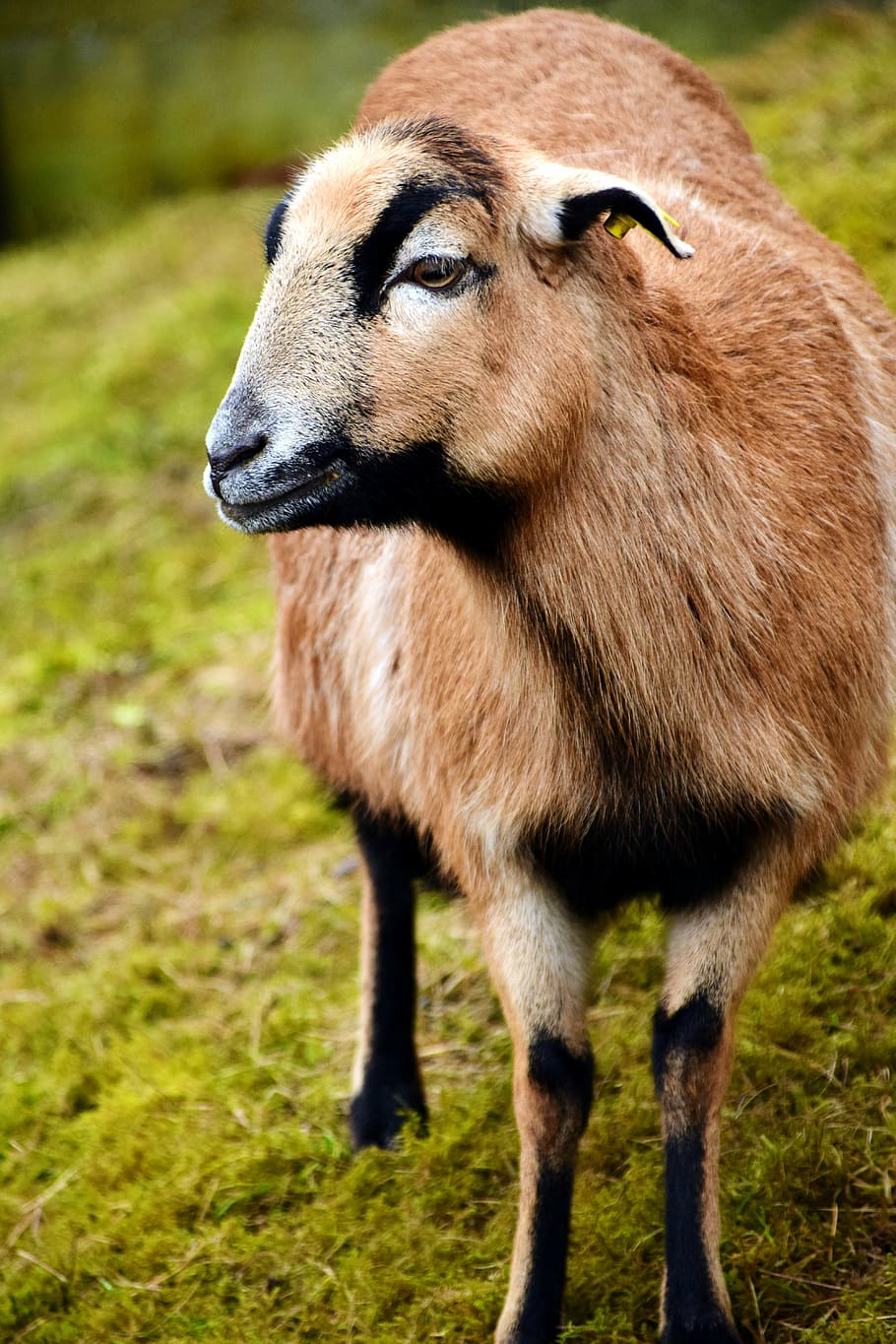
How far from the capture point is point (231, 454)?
8.05ft

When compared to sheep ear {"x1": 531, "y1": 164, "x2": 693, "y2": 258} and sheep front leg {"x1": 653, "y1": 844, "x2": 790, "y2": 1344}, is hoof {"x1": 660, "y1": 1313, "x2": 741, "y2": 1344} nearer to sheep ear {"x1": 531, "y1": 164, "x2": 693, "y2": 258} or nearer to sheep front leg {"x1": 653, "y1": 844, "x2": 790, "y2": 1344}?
sheep front leg {"x1": 653, "y1": 844, "x2": 790, "y2": 1344}

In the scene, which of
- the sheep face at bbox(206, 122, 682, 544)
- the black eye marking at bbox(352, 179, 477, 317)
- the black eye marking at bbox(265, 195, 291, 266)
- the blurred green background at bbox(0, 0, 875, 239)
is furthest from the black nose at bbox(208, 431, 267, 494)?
the blurred green background at bbox(0, 0, 875, 239)

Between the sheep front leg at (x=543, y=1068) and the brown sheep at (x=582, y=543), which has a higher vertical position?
the brown sheep at (x=582, y=543)

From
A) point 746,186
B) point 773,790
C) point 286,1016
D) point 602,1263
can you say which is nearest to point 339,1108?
point 286,1016

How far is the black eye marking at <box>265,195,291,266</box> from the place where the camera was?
2719mm

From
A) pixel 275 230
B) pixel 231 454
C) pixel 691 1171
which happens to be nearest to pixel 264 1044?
pixel 691 1171

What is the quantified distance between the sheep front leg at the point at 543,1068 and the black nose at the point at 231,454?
109 centimetres

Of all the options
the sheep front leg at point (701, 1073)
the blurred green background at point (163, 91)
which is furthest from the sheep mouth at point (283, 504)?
the blurred green background at point (163, 91)

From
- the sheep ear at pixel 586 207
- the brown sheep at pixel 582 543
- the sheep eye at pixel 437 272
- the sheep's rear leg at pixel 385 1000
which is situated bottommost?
the sheep's rear leg at pixel 385 1000

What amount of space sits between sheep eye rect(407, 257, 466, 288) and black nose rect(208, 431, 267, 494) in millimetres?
386

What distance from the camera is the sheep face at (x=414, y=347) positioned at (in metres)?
2.46

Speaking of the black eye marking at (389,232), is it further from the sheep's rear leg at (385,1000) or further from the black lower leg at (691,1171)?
the sheep's rear leg at (385,1000)

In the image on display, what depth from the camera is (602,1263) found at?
10.5 feet

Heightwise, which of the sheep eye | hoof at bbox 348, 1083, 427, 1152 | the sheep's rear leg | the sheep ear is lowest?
hoof at bbox 348, 1083, 427, 1152
